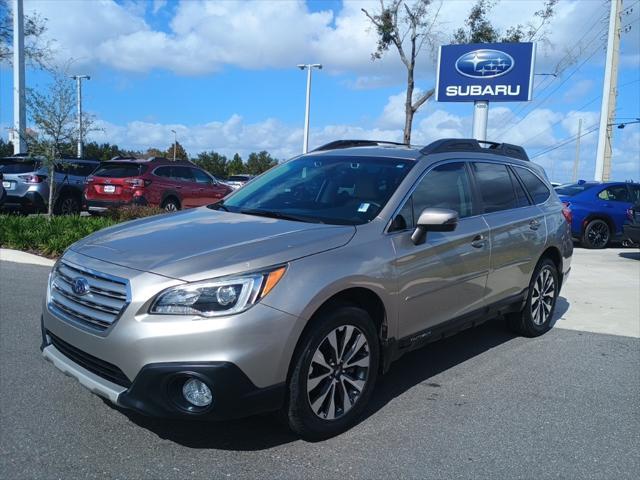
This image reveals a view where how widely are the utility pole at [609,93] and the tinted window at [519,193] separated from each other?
18531 millimetres

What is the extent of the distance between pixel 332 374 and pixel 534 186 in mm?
3460

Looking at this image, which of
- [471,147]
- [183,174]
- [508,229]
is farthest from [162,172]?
[508,229]

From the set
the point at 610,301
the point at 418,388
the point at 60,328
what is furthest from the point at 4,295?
the point at 610,301

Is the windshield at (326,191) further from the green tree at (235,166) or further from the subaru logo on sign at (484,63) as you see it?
the green tree at (235,166)

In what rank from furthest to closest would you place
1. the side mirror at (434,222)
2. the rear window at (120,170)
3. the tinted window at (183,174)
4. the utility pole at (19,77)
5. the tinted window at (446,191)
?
the utility pole at (19,77) → the tinted window at (183,174) → the rear window at (120,170) → the tinted window at (446,191) → the side mirror at (434,222)

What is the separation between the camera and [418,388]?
14.4 feet

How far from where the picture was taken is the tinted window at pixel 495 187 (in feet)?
16.3

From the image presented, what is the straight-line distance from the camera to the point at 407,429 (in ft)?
12.1

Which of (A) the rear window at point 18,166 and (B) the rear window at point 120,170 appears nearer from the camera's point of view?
(B) the rear window at point 120,170

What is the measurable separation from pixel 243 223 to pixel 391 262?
1.01 meters

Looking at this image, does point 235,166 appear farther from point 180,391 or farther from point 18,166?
point 180,391

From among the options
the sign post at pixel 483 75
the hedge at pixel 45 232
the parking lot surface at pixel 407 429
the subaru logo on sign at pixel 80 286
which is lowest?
the parking lot surface at pixel 407 429

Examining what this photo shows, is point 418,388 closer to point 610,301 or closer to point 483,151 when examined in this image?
point 483,151

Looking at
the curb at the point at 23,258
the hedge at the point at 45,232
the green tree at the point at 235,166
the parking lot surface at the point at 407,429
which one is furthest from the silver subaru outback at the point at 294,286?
the green tree at the point at 235,166
